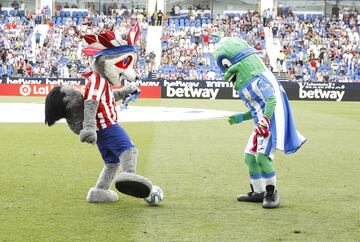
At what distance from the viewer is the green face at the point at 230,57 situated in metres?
7.24

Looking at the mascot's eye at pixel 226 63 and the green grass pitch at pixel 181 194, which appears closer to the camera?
the green grass pitch at pixel 181 194

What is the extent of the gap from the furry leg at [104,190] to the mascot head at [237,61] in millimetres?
→ 1532

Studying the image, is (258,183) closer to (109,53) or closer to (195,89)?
(109,53)

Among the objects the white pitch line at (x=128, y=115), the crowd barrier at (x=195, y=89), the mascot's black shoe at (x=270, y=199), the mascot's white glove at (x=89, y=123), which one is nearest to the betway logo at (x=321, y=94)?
the crowd barrier at (x=195, y=89)

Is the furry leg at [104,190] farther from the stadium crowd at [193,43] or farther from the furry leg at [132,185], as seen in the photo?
the stadium crowd at [193,43]

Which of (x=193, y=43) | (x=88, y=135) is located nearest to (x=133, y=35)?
(x=88, y=135)

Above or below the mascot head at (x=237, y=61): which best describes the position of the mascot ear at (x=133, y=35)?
above

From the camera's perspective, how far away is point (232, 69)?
7211mm

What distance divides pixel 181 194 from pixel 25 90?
29.7 metres

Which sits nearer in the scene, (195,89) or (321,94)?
(195,89)

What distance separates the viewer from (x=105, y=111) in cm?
718

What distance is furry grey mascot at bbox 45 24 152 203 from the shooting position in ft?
22.4

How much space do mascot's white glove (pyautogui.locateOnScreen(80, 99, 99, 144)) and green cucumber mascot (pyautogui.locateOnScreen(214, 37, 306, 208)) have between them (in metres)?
1.42

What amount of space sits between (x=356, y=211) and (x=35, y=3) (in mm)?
46142
